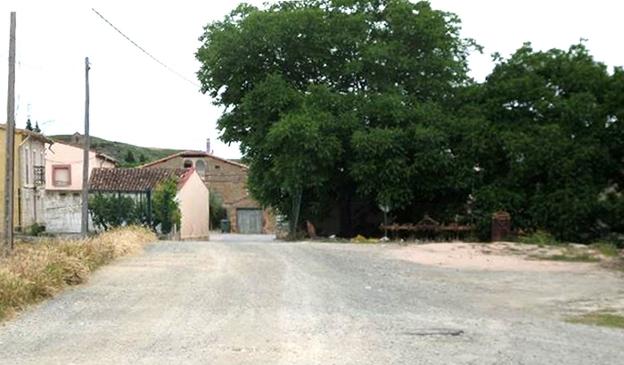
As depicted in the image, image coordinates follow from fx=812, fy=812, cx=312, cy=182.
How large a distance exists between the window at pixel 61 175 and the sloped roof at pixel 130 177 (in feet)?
28.9

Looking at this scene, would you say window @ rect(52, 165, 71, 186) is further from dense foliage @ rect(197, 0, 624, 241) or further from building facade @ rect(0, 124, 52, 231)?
dense foliage @ rect(197, 0, 624, 241)

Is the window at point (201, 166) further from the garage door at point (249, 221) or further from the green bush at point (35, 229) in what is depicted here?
the green bush at point (35, 229)

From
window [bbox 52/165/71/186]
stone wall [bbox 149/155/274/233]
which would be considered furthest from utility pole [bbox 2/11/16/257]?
stone wall [bbox 149/155/274/233]

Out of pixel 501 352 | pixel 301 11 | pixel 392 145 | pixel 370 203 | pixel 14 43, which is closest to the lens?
pixel 501 352

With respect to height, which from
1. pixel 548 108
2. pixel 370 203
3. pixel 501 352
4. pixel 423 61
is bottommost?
pixel 501 352

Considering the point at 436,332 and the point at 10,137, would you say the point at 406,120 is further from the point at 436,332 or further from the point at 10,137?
the point at 436,332

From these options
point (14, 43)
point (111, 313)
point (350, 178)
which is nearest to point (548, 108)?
point (350, 178)

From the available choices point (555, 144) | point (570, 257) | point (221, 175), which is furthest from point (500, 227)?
point (221, 175)

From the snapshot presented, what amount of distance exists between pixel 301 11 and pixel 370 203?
9480mm

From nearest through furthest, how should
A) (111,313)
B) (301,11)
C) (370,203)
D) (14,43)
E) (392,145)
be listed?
1. (111,313)
2. (14,43)
3. (392,145)
4. (301,11)
5. (370,203)

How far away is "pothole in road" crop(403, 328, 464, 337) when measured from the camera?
33.4 ft

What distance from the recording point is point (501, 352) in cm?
898

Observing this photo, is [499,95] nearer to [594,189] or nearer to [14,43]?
[594,189]

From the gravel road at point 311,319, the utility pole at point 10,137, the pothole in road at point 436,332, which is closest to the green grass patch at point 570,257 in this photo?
the gravel road at point 311,319
